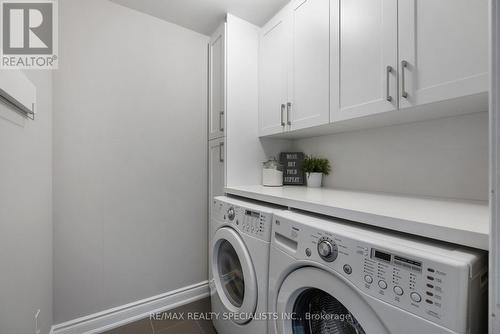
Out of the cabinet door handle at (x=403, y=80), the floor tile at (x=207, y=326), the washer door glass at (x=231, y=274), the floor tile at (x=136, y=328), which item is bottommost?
the floor tile at (x=207, y=326)

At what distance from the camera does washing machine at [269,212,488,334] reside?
1.56 ft

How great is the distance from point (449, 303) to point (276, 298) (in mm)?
602

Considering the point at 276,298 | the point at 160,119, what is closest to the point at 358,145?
the point at 276,298

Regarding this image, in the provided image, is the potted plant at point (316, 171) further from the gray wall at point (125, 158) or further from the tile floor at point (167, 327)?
the tile floor at point (167, 327)

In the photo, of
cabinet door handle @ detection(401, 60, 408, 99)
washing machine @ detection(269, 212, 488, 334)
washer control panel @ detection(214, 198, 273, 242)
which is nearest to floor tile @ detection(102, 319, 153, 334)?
washer control panel @ detection(214, 198, 273, 242)

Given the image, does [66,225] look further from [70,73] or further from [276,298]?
[276,298]

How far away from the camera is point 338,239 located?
0.68m

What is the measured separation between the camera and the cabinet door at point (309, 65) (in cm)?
126

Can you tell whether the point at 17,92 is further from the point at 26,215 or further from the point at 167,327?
the point at 167,327

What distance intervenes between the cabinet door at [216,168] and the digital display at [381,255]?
1.19m

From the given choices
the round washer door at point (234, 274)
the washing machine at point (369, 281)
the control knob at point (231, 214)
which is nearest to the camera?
the washing machine at point (369, 281)

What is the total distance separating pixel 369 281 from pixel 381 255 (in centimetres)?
8

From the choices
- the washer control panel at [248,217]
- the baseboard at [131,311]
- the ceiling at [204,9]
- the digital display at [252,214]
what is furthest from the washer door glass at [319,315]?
the ceiling at [204,9]

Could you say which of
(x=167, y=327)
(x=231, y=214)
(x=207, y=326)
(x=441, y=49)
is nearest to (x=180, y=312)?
(x=167, y=327)
